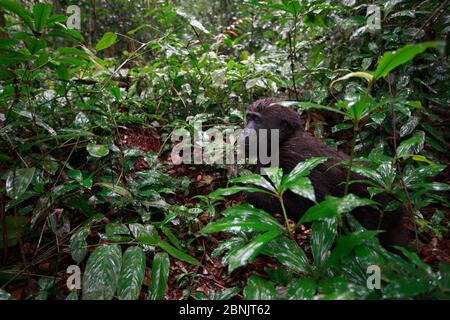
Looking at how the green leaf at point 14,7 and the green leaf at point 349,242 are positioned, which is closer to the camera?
the green leaf at point 349,242

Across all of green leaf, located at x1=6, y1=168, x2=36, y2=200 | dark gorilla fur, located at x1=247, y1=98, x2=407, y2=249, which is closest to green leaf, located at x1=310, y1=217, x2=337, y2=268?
dark gorilla fur, located at x1=247, y1=98, x2=407, y2=249

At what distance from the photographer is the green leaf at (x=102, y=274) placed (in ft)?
5.92

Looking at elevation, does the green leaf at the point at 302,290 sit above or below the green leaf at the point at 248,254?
below

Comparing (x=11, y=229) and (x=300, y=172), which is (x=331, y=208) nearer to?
(x=300, y=172)

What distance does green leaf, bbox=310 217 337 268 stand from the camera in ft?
5.96

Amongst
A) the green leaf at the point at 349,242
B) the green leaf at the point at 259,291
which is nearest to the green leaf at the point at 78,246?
the green leaf at the point at 259,291

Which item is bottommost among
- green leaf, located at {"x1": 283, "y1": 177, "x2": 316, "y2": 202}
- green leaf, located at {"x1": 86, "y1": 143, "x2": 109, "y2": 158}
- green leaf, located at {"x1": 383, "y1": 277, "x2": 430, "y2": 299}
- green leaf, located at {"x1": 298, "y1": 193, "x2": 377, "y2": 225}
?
green leaf, located at {"x1": 383, "y1": 277, "x2": 430, "y2": 299}

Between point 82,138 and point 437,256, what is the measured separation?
361cm

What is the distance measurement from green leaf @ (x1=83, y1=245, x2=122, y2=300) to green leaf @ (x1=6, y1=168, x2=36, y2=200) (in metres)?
0.76

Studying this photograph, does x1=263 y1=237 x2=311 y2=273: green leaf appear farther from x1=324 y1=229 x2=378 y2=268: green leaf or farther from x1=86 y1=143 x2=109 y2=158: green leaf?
x1=86 y1=143 x2=109 y2=158: green leaf

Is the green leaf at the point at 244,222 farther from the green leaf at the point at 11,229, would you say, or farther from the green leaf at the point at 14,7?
the green leaf at the point at 14,7

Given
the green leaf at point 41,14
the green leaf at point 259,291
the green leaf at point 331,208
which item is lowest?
the green leaf at point 259,291

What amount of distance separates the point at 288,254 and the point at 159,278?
2.71 ft

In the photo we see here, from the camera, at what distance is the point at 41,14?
86.0 inches
